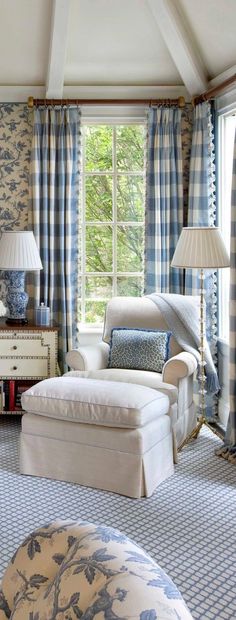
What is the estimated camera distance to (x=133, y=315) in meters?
4.44

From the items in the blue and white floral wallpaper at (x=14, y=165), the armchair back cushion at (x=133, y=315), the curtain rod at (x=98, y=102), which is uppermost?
the curtain rod at (x=98, y=102)

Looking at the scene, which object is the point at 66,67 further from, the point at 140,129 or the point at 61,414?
the point at 61,414

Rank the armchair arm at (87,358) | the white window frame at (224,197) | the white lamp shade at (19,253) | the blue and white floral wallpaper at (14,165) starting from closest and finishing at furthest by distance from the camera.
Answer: the armchair arm at (87,358) → the white lamp shade at (19,253) → the white window frame at (224,197) → the blue and white floral wallpaper at (14,165)

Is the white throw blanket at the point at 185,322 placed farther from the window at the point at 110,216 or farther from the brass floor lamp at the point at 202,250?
the window at the point at 110,216

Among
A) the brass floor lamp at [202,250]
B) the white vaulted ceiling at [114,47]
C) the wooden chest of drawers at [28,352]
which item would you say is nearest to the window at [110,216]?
the white vaulted ceiling at [114,47]

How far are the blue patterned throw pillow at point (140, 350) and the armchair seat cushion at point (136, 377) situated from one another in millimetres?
56

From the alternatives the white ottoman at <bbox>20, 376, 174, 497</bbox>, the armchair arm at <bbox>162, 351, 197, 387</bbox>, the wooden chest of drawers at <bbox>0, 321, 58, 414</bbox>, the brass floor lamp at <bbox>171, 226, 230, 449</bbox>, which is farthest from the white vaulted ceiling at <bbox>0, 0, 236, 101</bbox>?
the white ottoman at <bbox>20, 376, 174, 497</bbox>

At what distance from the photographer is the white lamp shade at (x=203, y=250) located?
3896 mm

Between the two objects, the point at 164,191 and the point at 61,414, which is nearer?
the point at 61,414

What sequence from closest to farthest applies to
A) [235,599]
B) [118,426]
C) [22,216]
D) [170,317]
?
[235,599], [118,426], [170,317], [22,216]

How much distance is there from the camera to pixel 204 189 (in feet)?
15.4

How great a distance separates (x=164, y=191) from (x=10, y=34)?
1477 mm

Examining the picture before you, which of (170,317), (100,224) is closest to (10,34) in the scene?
(100,224)

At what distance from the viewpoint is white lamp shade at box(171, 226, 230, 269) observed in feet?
12.8
